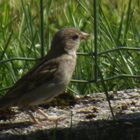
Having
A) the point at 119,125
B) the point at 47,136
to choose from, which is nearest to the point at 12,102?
the point at 47,136

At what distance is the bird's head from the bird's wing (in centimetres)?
24

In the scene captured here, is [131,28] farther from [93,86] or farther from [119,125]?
[119,125]

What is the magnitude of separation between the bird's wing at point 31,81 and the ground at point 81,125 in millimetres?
173

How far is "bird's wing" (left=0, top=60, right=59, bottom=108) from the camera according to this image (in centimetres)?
513

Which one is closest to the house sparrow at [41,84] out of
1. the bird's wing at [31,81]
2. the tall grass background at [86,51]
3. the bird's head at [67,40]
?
the bird's wing at [31,81]

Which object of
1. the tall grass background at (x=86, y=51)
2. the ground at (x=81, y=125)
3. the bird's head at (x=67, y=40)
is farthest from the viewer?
the tall grass background at (x=86, y=51)

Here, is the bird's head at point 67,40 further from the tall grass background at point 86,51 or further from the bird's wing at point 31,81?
the bird's wing at point 31,81

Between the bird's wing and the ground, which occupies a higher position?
the bird's wing

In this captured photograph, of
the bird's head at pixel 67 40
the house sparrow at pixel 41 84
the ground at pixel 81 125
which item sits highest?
the bird's head at pixel 67 40

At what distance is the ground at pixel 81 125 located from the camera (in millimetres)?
4941

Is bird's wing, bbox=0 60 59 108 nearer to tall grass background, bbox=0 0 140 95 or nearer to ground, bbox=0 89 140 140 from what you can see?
ground, bbox=0 89 140 140

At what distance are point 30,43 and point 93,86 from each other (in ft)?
2.09

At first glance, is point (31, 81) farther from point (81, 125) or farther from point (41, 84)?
point (81, 125)

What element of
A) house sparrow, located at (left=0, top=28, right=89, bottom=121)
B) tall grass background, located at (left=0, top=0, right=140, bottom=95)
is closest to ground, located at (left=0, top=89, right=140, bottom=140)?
house sparrow, located at (left=0, top=28, right=89, bottom=121)
